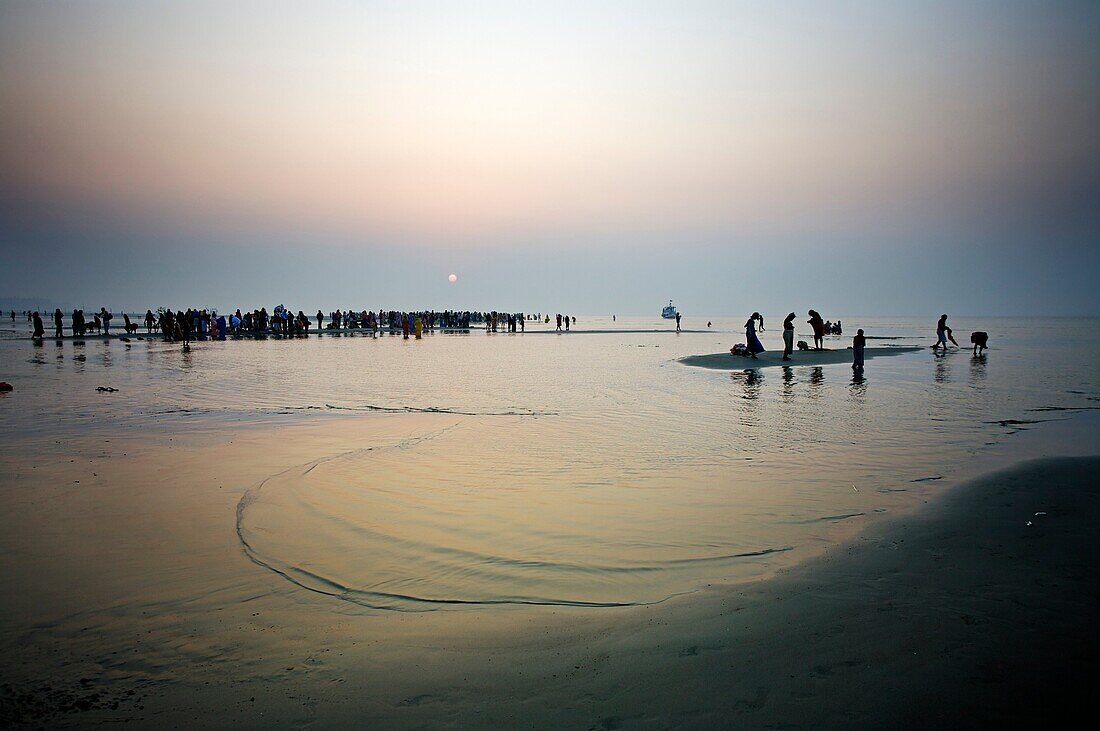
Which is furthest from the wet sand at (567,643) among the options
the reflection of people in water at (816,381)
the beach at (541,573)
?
the reflection of people in water at (816,381)

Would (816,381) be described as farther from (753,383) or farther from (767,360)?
(767,360)

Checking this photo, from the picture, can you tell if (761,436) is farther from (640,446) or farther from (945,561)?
(945,561)

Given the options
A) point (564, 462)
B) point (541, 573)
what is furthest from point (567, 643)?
point (564, 462)

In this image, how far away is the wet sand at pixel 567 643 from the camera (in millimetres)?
3551

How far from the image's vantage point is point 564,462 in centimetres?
1040

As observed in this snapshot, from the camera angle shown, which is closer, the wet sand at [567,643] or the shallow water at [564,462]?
the wet sand at [567,643]

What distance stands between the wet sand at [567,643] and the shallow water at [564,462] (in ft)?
1.63

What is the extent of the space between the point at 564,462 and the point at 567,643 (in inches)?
235

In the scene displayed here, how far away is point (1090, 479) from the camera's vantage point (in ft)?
28.4

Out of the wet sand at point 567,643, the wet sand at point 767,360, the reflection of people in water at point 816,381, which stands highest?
the wet sand at point 767,360

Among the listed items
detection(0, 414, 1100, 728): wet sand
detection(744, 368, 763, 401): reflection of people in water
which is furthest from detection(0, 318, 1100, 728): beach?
detection(744, 368, 763, 401): reflection of people in water

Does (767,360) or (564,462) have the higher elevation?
(767,360)

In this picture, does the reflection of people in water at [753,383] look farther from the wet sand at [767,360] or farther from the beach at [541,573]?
the beach at [541,573]

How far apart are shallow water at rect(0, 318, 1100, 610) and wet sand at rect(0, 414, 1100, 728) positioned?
19.6 inches
